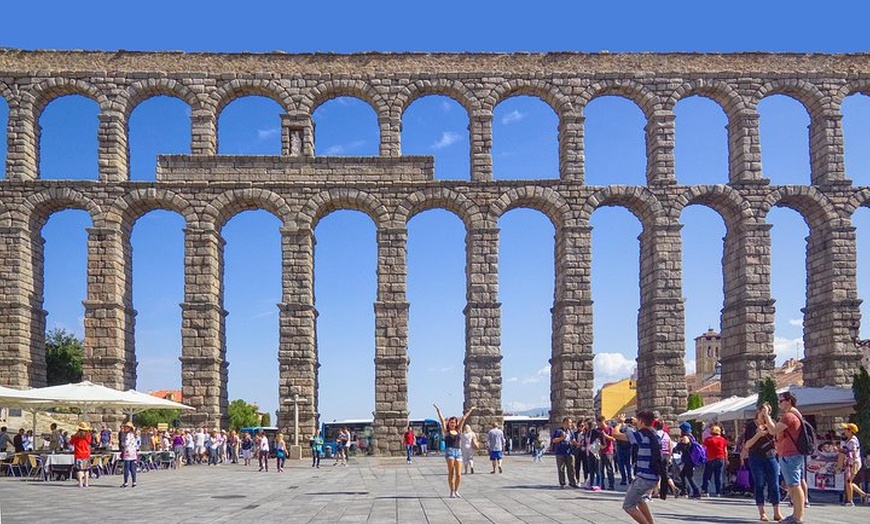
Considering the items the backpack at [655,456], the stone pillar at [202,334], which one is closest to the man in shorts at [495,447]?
the stone pillar at [202,334]

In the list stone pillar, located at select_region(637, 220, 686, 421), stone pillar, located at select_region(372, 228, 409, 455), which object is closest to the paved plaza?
stone pillar, located at select_region(372, 228, 409, 455)

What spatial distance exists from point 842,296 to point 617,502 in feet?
86.5

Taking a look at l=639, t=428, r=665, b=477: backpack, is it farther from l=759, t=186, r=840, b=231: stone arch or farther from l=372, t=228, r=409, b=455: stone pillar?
l=759, t=186, r=840, b=231: stone arch

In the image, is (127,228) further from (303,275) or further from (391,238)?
(391,238)

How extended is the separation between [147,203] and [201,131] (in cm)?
382

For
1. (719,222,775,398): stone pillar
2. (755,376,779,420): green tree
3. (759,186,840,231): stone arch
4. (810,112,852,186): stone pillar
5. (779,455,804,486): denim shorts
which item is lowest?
(779,455,804,486): denim shorts

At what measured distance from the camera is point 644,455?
36.7ft

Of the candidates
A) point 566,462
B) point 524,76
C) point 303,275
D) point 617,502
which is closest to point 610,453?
point 566,462

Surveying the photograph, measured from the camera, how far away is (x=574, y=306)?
39656 mm

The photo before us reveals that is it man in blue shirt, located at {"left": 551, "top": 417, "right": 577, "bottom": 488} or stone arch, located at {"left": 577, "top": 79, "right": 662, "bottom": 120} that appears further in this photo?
stone arch, located at {"left": 577, "top": 79, "right": 662, "bottom": 120}

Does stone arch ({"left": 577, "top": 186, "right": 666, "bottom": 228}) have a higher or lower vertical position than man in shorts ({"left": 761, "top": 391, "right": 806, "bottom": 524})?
higher

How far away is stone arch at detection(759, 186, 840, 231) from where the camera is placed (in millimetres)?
40312

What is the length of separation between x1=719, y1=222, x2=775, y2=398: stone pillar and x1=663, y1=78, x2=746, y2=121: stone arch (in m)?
5.12

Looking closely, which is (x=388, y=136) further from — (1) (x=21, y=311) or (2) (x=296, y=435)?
(1) (x=21, y=311)
